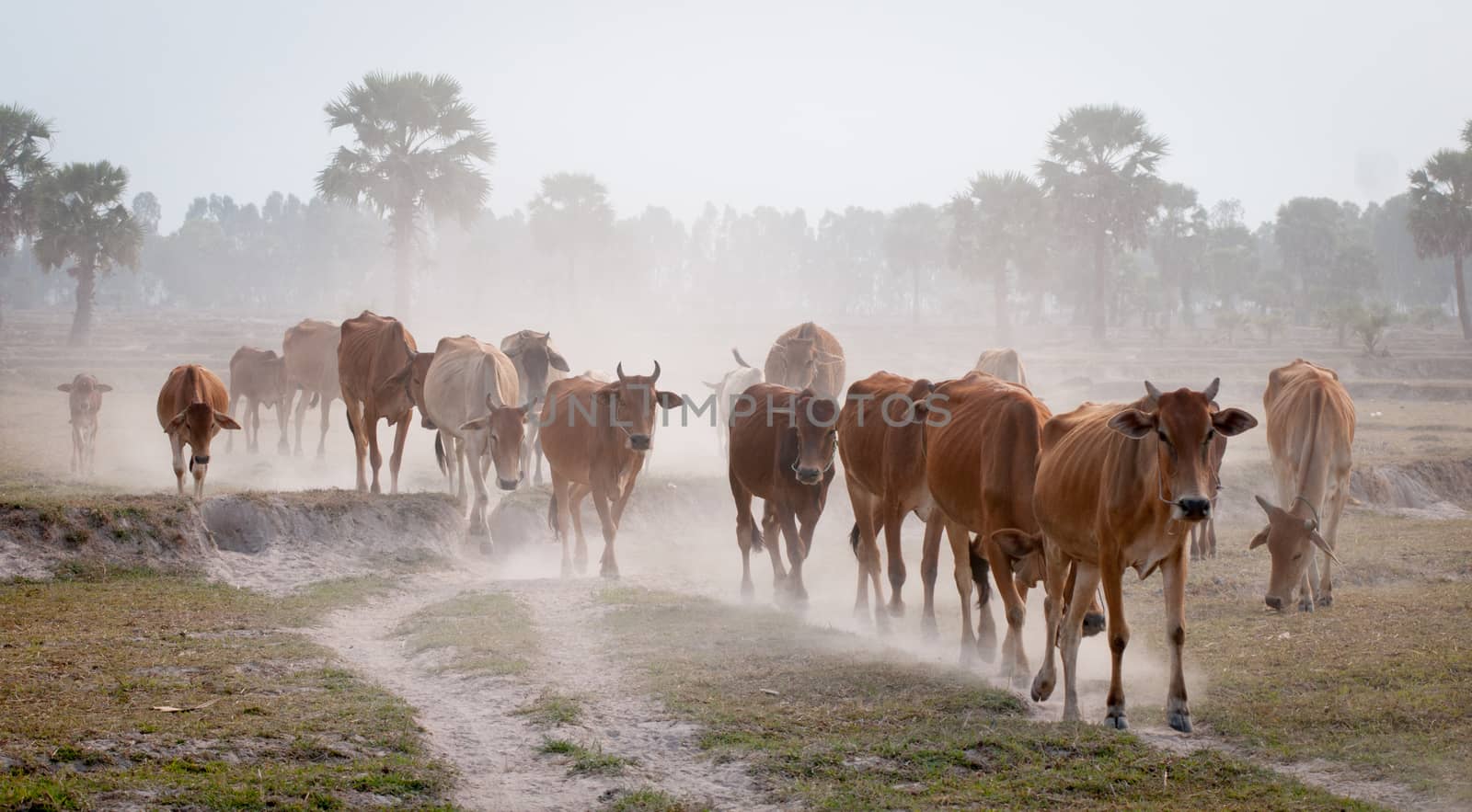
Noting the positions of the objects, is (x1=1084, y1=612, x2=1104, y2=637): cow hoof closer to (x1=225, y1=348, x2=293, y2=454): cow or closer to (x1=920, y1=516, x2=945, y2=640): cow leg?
(x1=920, y1=516, x2=945, y2=640): cow leg

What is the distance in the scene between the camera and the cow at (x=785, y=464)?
12703 mm

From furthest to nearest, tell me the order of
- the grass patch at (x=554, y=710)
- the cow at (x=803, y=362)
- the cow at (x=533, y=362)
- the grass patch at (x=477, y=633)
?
the cow at (x=533, y=362), the cow at (x=803, y=362), the grass patch at (x=477, y=633), the grass patch at (x=554, y=710)

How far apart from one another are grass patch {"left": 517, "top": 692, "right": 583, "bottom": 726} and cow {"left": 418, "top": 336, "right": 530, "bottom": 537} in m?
6.82

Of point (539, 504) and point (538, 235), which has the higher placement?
→ point (538, 235)

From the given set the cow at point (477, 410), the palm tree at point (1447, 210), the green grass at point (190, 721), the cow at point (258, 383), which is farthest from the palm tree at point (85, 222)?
the palm tree at point (1447, 210)

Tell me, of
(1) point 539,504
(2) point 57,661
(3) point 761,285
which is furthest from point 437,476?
(3) point 761,285

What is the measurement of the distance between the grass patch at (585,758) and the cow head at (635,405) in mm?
6726

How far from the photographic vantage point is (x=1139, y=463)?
305 inches

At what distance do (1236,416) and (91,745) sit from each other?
7.10m

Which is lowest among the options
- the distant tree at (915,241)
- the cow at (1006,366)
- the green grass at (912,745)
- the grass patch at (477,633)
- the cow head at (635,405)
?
the grass patch at (477,633)

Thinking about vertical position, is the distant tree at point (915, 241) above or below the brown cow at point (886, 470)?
above

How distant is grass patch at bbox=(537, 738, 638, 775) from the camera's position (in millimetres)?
7109

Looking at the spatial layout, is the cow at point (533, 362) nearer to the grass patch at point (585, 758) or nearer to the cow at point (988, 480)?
the cow at point (988, 480)

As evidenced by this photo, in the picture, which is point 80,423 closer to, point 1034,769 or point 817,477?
point 817,477
